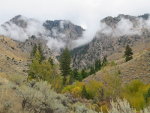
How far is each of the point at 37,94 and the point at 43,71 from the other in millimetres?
43360

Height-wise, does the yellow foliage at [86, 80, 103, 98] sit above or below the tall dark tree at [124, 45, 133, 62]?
below

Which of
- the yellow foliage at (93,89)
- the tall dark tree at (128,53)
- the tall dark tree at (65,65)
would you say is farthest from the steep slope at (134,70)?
the tall dark tree at (128,53)

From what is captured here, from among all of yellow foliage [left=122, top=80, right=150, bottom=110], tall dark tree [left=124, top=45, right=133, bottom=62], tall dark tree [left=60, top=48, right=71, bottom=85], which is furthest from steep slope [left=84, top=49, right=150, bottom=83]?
tall dark tree [left=124, top=45, right=133, bottom=62]

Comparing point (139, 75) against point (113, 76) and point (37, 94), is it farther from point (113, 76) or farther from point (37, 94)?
point (37, 94)

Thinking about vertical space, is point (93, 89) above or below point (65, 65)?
below

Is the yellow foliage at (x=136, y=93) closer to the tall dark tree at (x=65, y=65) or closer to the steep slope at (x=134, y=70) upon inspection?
the steep slope at (x=134, y=70)

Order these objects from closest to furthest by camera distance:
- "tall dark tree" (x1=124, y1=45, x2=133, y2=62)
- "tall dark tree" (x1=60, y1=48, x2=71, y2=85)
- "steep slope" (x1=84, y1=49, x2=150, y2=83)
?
"steep slope" (x1=84, y1=49, x2=150, y2=83) < "tall dark tree" (x1=60, y1=48, x2=71, y2=85) < "tall dark tree" (x1=124, y1=45, x2=133, y2=62)

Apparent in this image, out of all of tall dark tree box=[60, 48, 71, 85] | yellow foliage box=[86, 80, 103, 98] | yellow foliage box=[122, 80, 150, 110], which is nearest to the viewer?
yellow foliage box=[122, 80, 150, 110]

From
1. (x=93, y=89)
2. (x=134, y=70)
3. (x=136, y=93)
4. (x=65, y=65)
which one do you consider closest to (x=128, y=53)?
(x=134, y=70)

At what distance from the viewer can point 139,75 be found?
7662 centimetres

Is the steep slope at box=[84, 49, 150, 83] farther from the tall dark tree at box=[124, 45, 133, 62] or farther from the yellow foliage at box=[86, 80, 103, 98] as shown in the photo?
the tall dark tree at box=[124, 45, 133, 62]

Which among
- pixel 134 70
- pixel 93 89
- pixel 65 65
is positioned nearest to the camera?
pixel 93 89

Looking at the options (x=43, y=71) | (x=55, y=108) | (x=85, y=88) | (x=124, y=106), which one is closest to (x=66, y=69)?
(x=85, y=88)

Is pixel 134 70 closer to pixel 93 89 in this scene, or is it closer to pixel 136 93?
pixel 93 89
